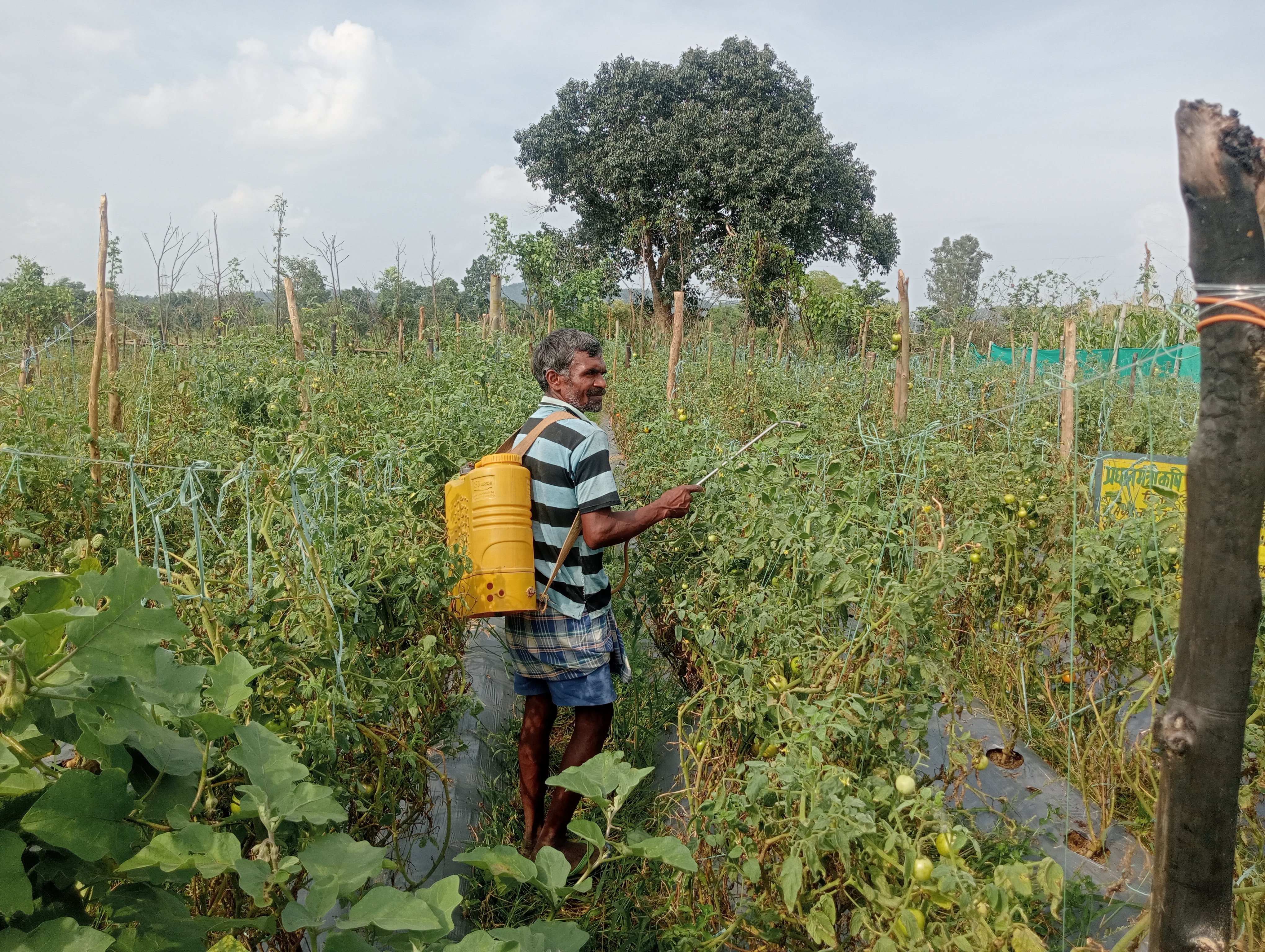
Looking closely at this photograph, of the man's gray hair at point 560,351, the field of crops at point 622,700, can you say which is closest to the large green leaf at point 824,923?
the field of crops at point 622,700

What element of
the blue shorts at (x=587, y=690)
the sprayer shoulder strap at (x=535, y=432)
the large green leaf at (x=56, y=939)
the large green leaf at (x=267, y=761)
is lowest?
the blue shorts at (x=587, y=690)

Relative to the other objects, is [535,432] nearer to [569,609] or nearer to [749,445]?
[569,609]

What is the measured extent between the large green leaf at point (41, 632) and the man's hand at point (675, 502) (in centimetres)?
170

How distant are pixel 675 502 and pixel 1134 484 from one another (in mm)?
1740

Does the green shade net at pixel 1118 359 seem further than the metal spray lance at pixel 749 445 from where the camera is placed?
Yes

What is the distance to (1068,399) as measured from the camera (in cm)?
471

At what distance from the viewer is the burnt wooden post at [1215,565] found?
3.38 ft

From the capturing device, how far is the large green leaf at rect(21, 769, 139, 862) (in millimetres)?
752

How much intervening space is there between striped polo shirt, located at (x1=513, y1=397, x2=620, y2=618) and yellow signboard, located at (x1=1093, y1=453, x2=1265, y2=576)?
160 cm

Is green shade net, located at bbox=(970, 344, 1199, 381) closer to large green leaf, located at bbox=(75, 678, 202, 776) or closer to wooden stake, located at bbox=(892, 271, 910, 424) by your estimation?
wooden stake, located at bbox=(892, 271, 910, 424)

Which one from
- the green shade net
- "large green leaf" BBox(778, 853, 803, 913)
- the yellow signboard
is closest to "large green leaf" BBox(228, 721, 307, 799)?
"large green leaf" BBox(778, 853, 803, 913)

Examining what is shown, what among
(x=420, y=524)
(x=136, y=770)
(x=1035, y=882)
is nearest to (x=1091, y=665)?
(x=1035, y=882)

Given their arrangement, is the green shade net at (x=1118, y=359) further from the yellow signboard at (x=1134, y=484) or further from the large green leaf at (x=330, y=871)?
the large green leaf at (x=330, y=871)

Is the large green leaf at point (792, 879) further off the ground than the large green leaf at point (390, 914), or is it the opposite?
the large green leaf at point (390, 914)
